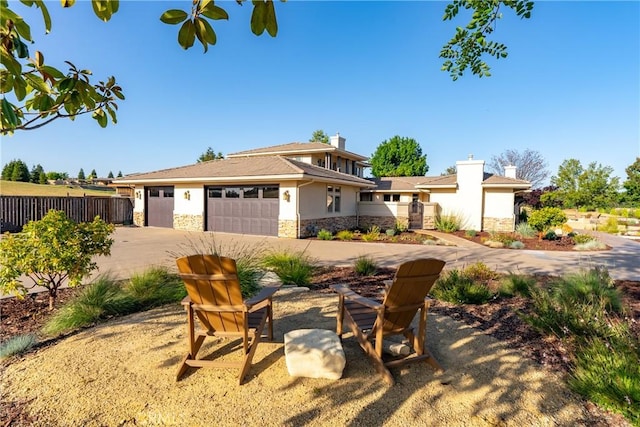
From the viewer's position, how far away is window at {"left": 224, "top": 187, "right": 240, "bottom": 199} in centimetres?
1667

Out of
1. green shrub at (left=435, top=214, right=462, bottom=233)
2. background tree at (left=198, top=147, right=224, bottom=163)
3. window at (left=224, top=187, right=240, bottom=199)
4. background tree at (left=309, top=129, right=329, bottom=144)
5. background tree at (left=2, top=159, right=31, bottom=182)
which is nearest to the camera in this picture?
window at (left=224, top=187, right=240, bottom=199)

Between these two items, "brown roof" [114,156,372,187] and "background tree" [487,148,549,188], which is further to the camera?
"background tree" [487,148,549,188]

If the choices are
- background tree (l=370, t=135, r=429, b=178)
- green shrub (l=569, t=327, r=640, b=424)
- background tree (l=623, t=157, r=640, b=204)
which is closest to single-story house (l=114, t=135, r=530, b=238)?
green shrub (l=569, t=327, r=640, b=424)

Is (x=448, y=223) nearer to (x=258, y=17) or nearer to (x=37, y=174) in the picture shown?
(x=258, y=17)

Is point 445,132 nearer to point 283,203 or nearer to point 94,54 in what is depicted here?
point 283,203

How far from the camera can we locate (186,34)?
4.94 feet

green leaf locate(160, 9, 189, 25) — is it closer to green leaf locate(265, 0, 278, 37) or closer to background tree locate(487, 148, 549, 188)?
green leaf locate(265, 0, 278, 37)

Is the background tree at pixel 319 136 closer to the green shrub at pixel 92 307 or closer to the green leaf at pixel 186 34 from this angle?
the green shrub at pixel 92 307

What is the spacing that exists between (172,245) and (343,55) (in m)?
10.4

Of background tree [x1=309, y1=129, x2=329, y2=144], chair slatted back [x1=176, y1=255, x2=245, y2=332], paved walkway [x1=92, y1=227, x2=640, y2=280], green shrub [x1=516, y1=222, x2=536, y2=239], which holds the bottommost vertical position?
paved walkway [x1=92, y1=227, x2=640, y2=280]

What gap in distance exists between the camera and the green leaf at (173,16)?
4.52 ft

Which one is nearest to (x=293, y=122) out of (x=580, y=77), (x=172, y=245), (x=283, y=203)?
(x=283, y=203)

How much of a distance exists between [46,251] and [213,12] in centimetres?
441

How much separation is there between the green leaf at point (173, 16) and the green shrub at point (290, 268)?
5494 millimetres
